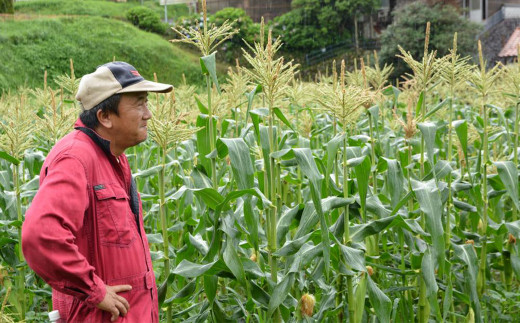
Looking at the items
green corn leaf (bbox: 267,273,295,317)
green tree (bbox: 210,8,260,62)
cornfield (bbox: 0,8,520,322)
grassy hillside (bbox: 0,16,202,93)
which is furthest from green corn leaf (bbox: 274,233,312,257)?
green tree (bbox: 210,8,260,62)

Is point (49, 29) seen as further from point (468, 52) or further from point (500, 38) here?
point (500, 38)

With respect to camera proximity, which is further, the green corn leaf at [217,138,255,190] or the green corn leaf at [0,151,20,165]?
the green corn leaf at [0,151,20,165]

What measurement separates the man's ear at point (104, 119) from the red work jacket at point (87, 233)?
0.20ft

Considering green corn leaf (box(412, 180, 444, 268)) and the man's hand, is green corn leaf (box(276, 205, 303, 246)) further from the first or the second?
the man's hand

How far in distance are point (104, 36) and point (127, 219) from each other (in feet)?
104

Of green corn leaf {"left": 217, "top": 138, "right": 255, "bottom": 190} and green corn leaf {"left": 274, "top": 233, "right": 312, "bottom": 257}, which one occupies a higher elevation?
green corn leaf {"left": 217, "top": 138, "right": 255, "bottom": 190}

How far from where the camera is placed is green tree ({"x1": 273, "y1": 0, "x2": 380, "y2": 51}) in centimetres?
3084

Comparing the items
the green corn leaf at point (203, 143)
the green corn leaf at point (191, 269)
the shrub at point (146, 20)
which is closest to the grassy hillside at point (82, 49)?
the shrub at point (146, 20)

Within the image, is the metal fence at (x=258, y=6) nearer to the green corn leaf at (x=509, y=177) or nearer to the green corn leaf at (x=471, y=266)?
the green corn leaf at (x=509, y=177)

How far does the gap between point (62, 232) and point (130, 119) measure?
580 mm

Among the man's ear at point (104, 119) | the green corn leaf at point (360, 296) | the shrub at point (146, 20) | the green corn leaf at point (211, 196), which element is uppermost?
the shrub at point (146, 20)

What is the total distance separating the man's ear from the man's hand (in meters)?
0.65

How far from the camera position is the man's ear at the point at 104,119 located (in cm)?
239

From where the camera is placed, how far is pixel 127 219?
2400 millimetres
